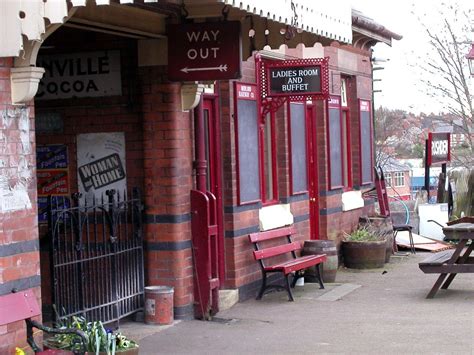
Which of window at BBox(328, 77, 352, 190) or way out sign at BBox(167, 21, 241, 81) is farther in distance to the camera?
window at BBox(328, 77, 352, 190)

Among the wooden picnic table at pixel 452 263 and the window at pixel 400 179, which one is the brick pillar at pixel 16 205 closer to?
the wooden picnic table at pixel 452 263

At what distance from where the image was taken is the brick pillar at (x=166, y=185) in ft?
33.2

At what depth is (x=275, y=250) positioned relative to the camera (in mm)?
12125

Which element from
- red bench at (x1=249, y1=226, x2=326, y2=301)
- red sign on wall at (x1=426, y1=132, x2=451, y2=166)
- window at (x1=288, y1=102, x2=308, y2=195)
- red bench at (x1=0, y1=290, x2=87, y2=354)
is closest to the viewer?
red bench at (x1=0, y1=290, x2=87, y2=354)

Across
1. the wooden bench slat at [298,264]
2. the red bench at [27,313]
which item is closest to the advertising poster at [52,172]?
the wooden bench slat at [298,264]

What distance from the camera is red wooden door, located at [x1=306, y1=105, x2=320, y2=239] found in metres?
14.9

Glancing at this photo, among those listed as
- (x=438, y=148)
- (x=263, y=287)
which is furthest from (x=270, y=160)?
(x=438, y=148)

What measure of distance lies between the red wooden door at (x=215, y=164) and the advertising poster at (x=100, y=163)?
4.31 feet

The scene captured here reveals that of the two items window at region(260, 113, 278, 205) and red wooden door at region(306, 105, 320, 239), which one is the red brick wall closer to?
window at region(260, 113, 278, 205)

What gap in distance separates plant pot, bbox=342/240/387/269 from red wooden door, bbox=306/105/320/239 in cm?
59

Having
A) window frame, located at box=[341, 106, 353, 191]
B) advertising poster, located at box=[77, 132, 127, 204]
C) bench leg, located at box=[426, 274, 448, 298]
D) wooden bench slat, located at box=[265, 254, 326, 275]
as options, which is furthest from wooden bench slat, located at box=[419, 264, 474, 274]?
window frame, located at box=[341, 106, 353, 191]

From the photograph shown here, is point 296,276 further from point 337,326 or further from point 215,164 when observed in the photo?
point 337,326

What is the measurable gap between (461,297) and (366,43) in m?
6.74

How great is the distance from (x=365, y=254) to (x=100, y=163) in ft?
19.1
